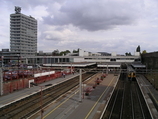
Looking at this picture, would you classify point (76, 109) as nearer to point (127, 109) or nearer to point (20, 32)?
point (127, 109)

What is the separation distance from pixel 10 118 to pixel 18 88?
11.6 meters

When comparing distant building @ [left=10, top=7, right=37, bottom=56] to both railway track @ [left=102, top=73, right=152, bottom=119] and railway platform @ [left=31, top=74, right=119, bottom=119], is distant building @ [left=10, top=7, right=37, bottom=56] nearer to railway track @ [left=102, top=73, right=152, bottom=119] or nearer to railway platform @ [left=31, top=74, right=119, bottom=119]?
railway platform @ [left=31, top=74, right=119, bottom=119]

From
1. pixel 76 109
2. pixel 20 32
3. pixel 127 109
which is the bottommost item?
pixel 127 109

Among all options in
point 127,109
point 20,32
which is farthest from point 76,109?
point 20,32

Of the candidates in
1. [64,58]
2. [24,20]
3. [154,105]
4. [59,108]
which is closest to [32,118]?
[59,108]

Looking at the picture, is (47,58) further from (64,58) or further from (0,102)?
(0,102)

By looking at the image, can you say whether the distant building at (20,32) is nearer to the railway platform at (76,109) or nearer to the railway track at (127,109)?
the railway platform at (76,109)

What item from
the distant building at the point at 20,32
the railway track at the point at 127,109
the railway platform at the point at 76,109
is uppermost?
the distant building at the point at 20,32

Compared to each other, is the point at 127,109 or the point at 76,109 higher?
the point at 76,109

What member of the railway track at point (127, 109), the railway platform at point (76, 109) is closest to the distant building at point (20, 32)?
the railway platform at point (76, 109)

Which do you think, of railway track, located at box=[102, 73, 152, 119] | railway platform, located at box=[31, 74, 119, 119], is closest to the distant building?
railway platform, located at box=[31, 74, 119, 119]

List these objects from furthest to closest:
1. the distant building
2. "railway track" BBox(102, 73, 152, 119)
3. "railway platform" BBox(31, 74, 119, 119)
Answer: the distant building, "railway track" BBox(102, 73, 152, 119), "railway platform" BBox(31, 74, 119, 119)

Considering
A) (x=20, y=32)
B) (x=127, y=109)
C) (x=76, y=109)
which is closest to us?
(x=76, y=109)

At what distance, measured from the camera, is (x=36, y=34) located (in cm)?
12262
